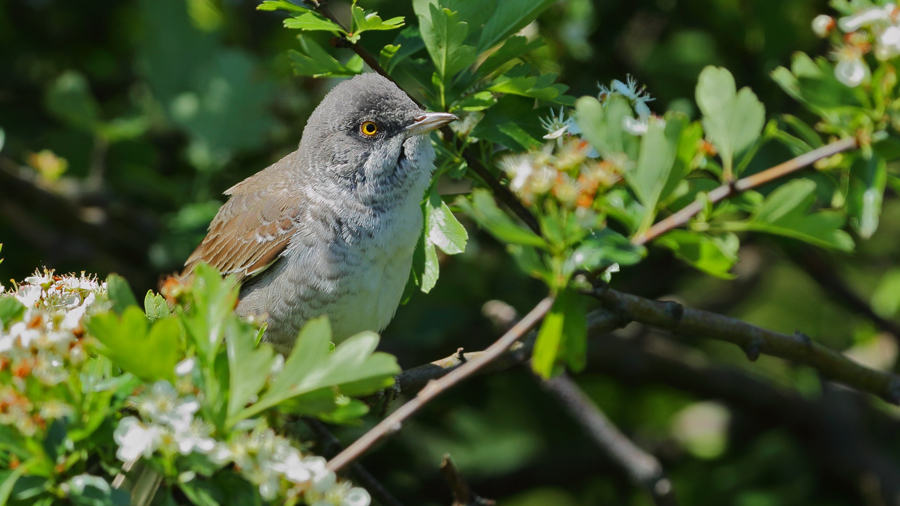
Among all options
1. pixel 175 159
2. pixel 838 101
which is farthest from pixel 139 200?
pixel 838 101

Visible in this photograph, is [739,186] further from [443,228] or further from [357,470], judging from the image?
[357,470]

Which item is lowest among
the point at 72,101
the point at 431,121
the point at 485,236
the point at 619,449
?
the point at 619,449

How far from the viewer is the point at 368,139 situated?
3750 millimetres

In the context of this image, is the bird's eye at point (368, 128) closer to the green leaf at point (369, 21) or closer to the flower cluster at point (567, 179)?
the green leaf at point (369, 21)

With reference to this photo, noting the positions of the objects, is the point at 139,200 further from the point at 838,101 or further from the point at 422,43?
the point at 838,101

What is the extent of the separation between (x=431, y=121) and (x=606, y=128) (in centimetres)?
119

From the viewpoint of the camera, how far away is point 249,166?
18.0ft

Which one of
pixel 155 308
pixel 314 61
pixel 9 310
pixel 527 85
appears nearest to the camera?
pixel 9 310

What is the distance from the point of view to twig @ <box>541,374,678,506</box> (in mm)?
3887

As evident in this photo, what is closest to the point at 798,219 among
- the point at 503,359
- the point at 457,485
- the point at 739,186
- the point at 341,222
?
the point at 739,186

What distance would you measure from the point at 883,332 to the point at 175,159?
4654 millimetres

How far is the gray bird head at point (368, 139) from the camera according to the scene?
11.8 feet

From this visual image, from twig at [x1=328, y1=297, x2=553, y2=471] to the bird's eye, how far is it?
1998mm

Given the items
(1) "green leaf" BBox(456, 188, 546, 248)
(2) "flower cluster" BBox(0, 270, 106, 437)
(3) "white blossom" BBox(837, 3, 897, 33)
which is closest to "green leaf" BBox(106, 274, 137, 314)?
(2) "flower cluster" BBox(0, 270, 106, 437)
